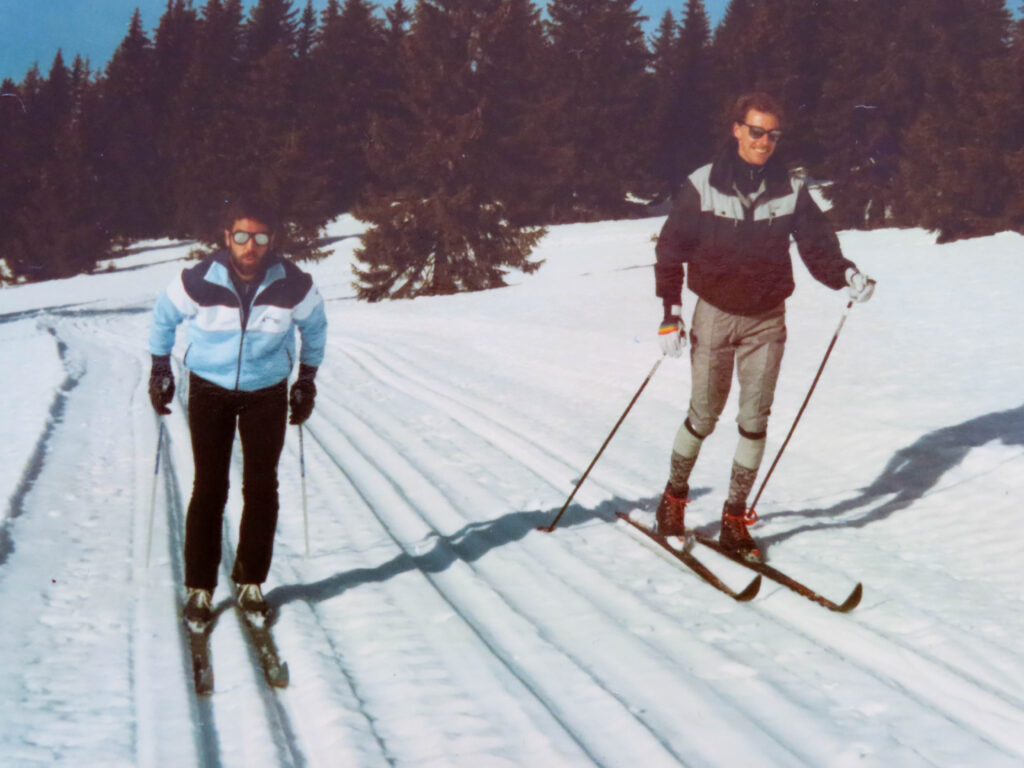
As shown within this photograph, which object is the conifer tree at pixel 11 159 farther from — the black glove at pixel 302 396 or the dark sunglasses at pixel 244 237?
the dark sunglasses at pixel 244 237

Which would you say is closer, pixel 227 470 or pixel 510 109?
pixel 227 470

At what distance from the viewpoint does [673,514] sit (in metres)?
5.03

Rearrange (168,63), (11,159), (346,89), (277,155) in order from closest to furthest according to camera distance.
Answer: (277,155), (346,89), (11,159), (168,63)

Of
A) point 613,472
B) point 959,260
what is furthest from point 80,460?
point 959,260

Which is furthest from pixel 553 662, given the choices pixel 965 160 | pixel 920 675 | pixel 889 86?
pixel 889 86

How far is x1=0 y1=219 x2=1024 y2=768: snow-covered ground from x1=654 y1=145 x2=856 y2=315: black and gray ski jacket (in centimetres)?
134

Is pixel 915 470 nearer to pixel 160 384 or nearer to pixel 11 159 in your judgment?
pixel 160 384

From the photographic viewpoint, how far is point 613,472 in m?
6.78

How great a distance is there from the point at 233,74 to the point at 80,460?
4261cm

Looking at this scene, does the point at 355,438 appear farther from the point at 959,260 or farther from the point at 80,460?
the point at 959,260

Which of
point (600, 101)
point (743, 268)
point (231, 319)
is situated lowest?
point (231, 319)

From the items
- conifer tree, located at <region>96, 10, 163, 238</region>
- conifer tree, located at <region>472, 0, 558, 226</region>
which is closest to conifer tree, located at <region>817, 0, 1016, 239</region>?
conifer tree, located at <region>472, 0, 558, 226</region>

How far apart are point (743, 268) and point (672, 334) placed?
47cm

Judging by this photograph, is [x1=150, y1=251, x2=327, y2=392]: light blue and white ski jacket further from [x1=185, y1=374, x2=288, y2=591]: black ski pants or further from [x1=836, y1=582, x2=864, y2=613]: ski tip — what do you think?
[x1=836, y1=582, x2=864, y2=613]: ski tip
